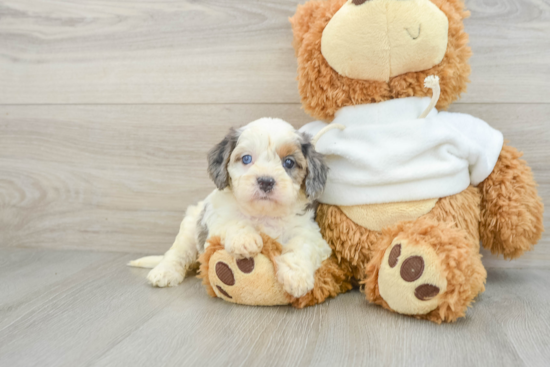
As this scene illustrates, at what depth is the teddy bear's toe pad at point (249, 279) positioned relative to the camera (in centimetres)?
120

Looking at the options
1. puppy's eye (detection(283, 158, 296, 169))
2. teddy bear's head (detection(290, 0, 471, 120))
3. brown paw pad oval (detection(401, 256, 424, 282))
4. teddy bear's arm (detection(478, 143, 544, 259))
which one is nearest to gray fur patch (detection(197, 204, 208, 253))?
puppy's eye (detection(283, 158, 296, 169))

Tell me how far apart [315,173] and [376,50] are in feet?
1.27

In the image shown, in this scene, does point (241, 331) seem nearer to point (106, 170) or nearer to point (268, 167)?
point (268, 167)

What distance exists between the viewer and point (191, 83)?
1794 mm

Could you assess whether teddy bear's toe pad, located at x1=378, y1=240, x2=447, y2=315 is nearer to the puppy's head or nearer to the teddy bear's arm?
the puppy's head

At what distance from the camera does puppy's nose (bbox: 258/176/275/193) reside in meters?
1.19

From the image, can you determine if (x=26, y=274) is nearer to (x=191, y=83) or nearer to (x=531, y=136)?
(x=191, y=83)

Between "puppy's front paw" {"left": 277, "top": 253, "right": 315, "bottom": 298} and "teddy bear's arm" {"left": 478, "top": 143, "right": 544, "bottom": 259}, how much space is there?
0.63 m

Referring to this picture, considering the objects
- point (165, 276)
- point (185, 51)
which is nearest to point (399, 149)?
point (165, 276)

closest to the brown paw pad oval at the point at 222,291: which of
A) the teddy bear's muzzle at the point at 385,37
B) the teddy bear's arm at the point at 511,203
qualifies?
the teddy bear's muzzle at the point at 385,37

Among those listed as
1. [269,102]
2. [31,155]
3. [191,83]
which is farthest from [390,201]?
[31,155]

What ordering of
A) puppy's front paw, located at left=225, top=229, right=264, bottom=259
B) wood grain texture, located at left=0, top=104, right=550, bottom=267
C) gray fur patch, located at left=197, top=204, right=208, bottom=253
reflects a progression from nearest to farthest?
puppy's front paw, located at left=225, top=229, right=264, bottom=259
gray fur patch, located at left=197, top=204, right=208, bottom=253
wood grain texture, located at left=0, top=104, right=550, bottom=267

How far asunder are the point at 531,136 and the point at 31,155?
6.77ft

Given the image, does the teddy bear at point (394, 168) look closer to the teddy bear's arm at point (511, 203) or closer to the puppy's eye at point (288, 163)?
the teddy bear's arm at point (511, 203)
